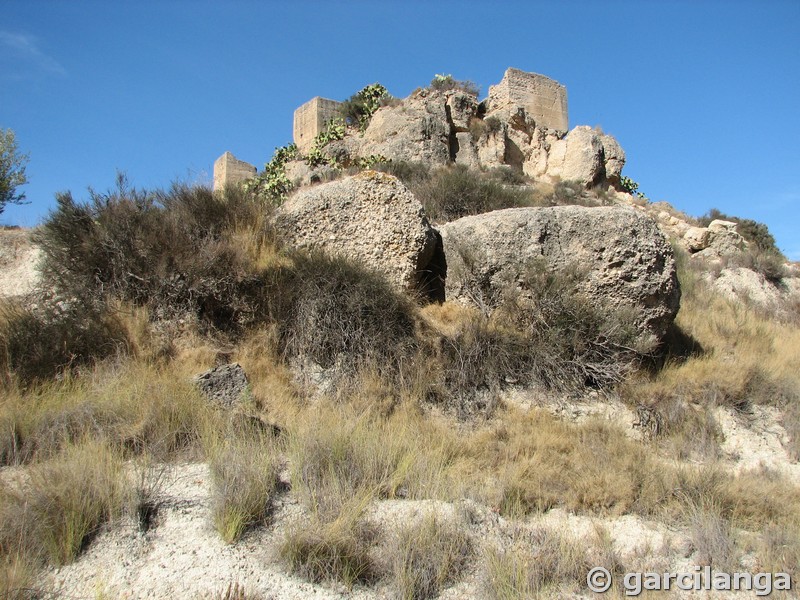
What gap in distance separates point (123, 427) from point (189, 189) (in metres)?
3.74

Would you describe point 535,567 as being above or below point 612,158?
below

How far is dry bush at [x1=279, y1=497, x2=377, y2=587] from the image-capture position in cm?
329

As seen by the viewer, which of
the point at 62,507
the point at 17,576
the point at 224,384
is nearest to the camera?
the point at 17,576

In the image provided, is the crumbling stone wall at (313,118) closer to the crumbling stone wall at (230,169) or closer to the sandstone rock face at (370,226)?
the crumbling stone wall at (230,169)

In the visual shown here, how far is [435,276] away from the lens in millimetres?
7336

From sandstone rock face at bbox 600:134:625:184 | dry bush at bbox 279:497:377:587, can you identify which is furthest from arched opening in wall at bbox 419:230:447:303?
sandstone rock face at bbox 600:134:625:184

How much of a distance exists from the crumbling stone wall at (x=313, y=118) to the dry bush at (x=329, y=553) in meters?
17.6

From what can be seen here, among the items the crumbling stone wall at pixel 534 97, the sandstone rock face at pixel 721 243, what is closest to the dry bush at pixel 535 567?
the sandstone rock face at pixel 721 243

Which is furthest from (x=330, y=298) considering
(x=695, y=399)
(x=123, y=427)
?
(x=695, y=399)

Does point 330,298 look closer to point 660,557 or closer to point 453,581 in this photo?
point 453,581

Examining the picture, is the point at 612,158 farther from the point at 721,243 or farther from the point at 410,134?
the point at 410,134

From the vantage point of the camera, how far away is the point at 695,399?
637cm

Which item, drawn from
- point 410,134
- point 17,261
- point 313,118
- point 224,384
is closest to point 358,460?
point 224,384

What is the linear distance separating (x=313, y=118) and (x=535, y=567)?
19174 mm
